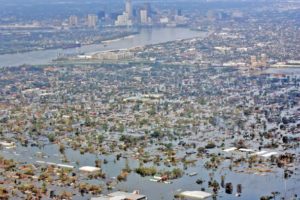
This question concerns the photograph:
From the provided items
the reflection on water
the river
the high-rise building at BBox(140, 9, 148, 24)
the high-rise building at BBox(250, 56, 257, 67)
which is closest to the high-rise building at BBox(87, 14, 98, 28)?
the high-rise building at BBox(140, 9, 148, 24)

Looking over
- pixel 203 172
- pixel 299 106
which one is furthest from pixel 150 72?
pixel 203 172

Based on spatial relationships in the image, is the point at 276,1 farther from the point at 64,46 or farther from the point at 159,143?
the point at 159,143

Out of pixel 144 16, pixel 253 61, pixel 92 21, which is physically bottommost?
pixel 253 61

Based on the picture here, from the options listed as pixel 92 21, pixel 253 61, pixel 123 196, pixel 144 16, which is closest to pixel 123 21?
pixel 144 16

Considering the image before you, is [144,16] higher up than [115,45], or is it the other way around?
[144,16]

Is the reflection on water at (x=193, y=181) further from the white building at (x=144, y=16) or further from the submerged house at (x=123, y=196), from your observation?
the white building at (x=144, y=16)

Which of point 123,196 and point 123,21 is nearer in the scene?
point 123,196

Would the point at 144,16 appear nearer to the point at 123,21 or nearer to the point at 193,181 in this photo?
the point at 123,21

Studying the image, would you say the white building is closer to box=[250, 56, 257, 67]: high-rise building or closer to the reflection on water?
box=[250, 56, 257, 67]: high-rise building
